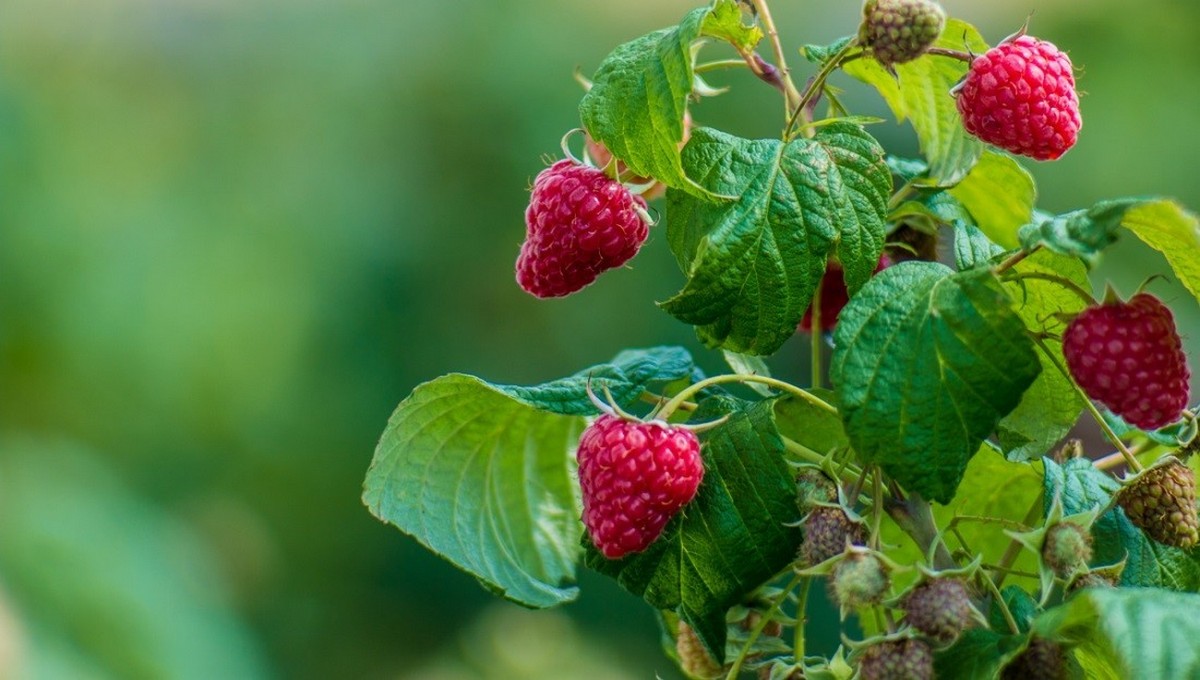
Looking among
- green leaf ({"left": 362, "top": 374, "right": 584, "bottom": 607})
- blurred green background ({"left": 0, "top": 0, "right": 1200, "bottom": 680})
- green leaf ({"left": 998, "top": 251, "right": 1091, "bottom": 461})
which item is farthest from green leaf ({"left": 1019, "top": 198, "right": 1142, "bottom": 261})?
blurred green background ({"left": 0, "top": 0, "right": 1200, "bottom": 680})

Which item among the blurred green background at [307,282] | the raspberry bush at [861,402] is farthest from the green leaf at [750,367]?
the blurred green background at [307,282]

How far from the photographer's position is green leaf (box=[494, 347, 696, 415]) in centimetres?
78

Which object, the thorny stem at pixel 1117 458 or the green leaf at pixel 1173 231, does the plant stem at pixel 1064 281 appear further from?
the thorny stem at pixel 1117 458

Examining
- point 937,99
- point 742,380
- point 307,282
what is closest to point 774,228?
point 742,380

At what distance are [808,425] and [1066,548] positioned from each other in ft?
0.63

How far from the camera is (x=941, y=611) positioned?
61 cm

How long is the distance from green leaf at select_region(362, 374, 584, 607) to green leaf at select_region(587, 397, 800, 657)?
0.11 metres

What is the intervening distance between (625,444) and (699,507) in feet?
0.20

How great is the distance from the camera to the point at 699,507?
74 cm

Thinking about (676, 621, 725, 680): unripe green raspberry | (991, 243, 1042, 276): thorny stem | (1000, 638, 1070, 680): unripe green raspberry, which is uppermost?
(991, 243, 1042, 276): thorny stem

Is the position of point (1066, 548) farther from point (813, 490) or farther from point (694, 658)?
point (694, 658)

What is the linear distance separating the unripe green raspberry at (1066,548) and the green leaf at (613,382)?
0.26 metres

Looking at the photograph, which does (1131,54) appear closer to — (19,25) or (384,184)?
(384,184)

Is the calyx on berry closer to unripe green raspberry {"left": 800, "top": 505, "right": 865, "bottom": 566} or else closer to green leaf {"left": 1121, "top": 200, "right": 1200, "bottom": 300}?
unripe green raspberry {"left": 800, "top": 505, "right": 865, "bottom": 566}
